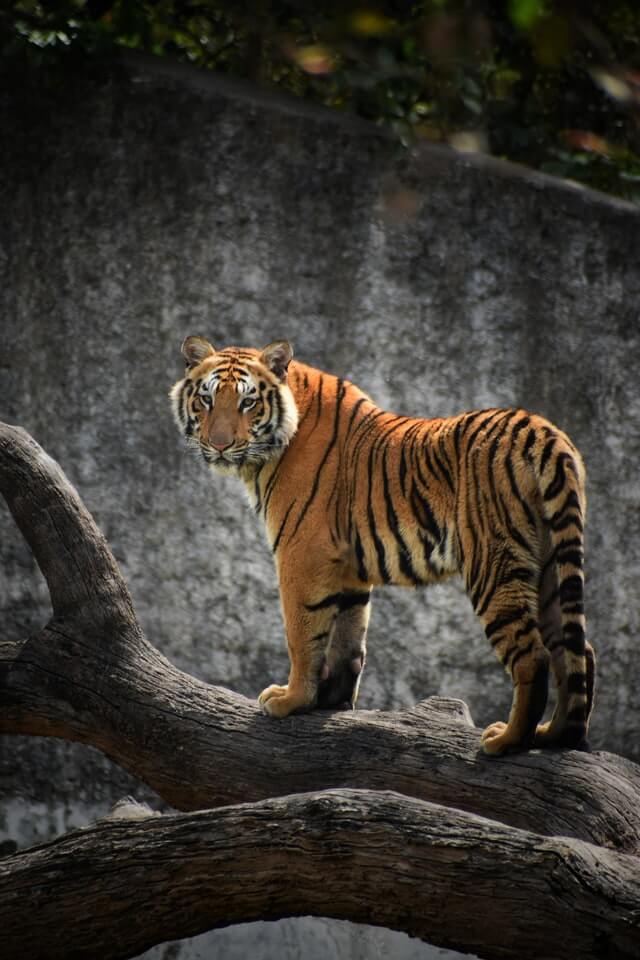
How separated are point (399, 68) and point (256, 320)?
1568mm

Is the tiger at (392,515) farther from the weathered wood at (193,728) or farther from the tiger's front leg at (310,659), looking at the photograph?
the weathered wood at (193,728)

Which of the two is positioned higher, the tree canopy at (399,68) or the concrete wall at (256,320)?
the tree canopy at (399,68)

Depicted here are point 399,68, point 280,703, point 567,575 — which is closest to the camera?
point 567,575

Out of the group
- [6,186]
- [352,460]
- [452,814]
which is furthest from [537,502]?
[6,186]

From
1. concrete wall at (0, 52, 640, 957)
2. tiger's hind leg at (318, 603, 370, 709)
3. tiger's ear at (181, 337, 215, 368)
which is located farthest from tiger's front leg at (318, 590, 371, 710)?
concrete wall at (0, 52, 640, 957)

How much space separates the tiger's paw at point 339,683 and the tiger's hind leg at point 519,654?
734 millimetres

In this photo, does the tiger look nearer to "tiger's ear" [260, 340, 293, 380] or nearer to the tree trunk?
"tiger's ear" [260, 340, 293, 380]

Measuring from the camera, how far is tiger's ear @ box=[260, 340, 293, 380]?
4191 mm

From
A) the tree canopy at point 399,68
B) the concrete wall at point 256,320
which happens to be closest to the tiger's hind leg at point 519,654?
the concrete wall at point 256,320

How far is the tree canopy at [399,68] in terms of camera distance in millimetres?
5914

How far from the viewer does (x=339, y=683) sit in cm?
419

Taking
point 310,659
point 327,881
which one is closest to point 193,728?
point 310,659

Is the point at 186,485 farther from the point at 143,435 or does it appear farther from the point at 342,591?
the point at 342,591

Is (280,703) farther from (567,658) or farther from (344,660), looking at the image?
(567,658)
